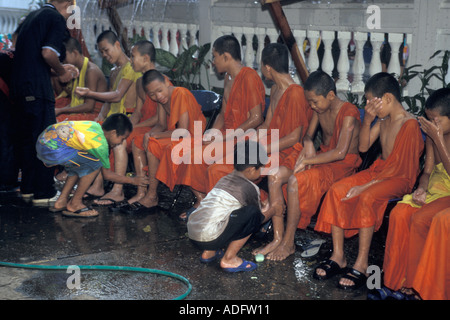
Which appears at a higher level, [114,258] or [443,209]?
[443,209]

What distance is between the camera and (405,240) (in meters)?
4.23

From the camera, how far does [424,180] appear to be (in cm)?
452

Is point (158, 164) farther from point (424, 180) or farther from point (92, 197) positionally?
point (424, 180)

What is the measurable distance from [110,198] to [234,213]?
225cm

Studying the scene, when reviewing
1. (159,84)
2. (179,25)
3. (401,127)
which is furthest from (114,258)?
(179,25)

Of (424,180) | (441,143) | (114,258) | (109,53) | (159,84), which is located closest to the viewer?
(441,143)

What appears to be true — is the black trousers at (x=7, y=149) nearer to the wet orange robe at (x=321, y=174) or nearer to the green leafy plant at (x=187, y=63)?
the green leafy plant at (x=187, y=63)

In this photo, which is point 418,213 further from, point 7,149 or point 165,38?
point 165,38

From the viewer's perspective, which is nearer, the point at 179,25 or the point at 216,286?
the point at 216,286

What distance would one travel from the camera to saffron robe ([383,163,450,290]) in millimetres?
4117

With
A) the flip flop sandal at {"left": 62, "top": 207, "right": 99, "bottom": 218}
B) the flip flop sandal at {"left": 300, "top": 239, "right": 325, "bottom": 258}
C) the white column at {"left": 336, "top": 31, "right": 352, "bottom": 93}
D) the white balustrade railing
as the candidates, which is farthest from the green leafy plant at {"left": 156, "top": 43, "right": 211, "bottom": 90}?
the flip flop sandal at {"left": 300, "top": 239, "right": 325, "bottom": 258}

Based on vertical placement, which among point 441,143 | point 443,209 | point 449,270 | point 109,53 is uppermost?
point 109,53

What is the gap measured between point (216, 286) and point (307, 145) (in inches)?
58.6

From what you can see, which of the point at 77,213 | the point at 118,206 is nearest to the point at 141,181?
the point at 118,206
